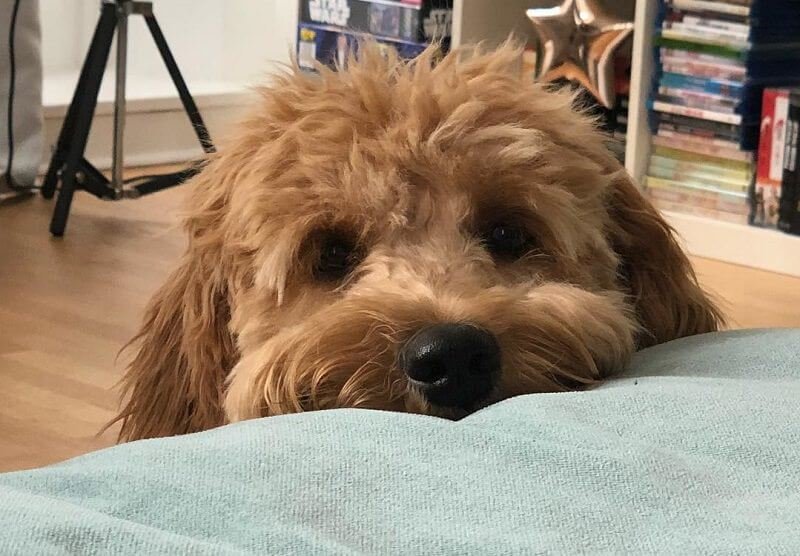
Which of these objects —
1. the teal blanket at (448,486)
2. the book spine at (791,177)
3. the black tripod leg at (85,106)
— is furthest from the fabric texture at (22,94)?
the teal blanket at (448,486)

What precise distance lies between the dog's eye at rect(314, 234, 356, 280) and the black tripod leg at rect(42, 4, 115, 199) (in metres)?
2.60

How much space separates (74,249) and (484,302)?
2.54 m

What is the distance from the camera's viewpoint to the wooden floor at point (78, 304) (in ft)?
7.34

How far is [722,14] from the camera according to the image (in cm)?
351

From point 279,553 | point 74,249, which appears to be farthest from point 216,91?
point 279,553

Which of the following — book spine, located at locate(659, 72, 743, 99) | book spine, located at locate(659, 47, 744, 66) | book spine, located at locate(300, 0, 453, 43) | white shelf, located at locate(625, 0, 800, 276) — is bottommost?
white shelf, located at locate(625, 0, 800, 276)

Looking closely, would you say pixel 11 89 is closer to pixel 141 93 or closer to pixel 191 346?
pixel 141 93

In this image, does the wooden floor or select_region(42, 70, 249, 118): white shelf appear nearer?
the wooden floor

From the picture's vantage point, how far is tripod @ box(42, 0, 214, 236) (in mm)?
3697

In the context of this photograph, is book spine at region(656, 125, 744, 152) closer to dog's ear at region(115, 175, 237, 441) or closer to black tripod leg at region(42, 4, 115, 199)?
black tripod leg at region(42, 4, 115, 199)

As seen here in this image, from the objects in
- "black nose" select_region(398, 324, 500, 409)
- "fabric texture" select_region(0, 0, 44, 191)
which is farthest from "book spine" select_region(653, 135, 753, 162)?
"black nose" select_region(398, 324, 500, 409)

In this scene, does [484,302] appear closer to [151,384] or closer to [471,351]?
[471,351]

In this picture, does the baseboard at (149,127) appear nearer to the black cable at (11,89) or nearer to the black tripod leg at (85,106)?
the black cable at (11,89)

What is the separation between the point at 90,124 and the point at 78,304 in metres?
0.93
